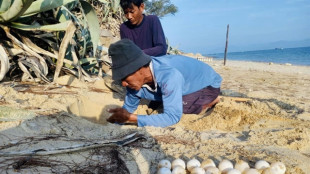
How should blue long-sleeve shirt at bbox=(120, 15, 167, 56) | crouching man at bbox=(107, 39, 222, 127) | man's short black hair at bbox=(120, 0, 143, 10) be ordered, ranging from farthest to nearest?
blue long-sleeve shirt at bbox=(120, 15, 167, 56), man's short black hair at bbox=(120, 0, 143, 10), crouching man at bbox=(107, 39, 222, 127)

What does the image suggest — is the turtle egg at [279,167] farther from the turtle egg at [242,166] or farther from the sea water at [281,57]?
the sea water at [281,57]

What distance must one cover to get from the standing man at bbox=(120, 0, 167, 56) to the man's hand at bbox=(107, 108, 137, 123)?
3.96 feet

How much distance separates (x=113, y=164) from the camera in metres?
1.61

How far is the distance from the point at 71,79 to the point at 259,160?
8.17 ft

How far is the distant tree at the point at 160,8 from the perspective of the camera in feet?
67.4

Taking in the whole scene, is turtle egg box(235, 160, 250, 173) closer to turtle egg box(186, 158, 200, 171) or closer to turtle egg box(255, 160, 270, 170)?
turtle egg box(255, 160, 270, 170)

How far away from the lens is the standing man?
333 centimetres

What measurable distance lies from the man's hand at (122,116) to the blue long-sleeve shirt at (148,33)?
50.3 inches

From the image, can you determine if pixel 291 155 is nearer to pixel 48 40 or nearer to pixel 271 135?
pixel 271 135

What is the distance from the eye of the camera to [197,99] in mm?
2977

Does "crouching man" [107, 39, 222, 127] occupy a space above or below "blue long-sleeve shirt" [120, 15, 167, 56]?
below

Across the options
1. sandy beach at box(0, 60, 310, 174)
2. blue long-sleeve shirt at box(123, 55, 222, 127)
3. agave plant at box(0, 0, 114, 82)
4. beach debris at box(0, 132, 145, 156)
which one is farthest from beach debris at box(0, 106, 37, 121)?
blue long-sleeve shirt at box(123, 55, 222, 127)

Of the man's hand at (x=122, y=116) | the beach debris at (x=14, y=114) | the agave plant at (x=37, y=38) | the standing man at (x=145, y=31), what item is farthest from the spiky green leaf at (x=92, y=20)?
the beach debris at (x=14, y=114)

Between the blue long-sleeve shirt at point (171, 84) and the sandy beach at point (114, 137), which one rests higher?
the blue long-sleeve shirt at point (171, 84)
